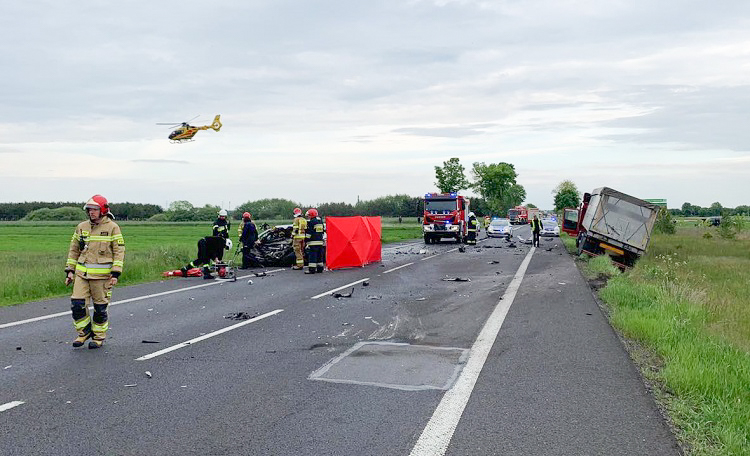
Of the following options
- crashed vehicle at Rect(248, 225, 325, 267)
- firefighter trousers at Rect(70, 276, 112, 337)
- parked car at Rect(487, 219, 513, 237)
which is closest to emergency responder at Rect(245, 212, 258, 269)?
crashed vehicle at Rect(248, 225, 325, 267)

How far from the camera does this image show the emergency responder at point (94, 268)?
27.5ft

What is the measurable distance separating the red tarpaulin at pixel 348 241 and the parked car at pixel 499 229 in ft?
83.2

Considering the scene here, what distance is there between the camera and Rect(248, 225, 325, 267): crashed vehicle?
21.4 meters

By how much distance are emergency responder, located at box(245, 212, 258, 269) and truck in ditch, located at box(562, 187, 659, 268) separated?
12.1 m

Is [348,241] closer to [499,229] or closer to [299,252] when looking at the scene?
[299,252]

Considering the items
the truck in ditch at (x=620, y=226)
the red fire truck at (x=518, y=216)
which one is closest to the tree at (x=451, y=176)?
the red fire truck at (x=518, y=216)

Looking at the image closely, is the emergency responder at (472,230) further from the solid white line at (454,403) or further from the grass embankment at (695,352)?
the solid white line at (454,403)

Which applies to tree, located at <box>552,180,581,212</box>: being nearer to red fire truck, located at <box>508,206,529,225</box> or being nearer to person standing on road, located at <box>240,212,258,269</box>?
red fire truck, located at <box>508,206,529,225</box>

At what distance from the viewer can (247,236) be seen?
66.9ft

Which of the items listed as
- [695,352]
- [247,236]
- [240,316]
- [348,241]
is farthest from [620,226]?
[240,316]

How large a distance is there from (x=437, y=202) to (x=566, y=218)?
12523 millimetres

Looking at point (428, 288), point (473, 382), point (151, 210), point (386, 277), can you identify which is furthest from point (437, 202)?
point (151, 210)

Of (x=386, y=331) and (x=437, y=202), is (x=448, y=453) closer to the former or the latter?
(x=386, y=331)

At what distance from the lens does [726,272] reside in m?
20.8
